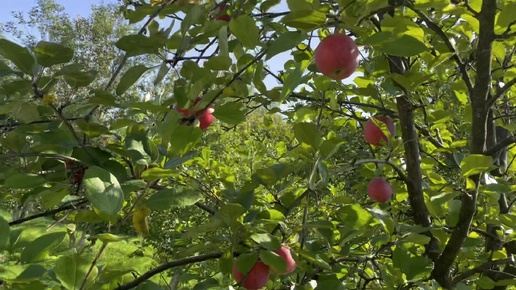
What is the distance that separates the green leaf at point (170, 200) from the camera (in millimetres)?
653

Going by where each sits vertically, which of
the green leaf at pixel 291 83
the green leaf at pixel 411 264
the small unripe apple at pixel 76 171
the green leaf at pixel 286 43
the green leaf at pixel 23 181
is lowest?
the green leaf at pixel 411 264

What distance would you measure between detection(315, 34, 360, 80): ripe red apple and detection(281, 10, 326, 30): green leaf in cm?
8

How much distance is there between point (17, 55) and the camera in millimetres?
608

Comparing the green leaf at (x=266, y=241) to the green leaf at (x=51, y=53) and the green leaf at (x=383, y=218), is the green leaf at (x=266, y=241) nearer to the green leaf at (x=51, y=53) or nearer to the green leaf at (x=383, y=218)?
the green leaf at (x=383, y=218)

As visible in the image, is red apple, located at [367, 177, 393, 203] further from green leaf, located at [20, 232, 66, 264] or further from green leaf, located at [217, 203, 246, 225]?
green leaf, located at [20, 232, 66, 264]

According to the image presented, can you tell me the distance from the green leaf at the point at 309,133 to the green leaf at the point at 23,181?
1.24 ft

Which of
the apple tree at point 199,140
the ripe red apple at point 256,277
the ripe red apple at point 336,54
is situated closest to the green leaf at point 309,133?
the apple tree at point 199,140

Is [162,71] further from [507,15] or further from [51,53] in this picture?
[507,15]

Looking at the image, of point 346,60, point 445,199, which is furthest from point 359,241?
point 346,60

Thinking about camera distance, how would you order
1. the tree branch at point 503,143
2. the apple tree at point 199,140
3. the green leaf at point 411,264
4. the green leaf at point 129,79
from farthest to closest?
the tree branch at point 503,143 → the green leaf at point 411,264 → the green leaf at point 129,79 → the apple tree at point 199,140

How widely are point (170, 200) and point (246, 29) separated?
0.79 feet

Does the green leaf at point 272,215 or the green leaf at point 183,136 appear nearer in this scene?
the green leaf at point 183,136

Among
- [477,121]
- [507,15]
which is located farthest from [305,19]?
[477,121]

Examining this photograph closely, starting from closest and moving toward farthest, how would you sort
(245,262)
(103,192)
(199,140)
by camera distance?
(103,192) < (245,262) < (199,140)
